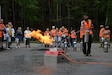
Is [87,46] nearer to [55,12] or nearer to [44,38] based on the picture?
[44,38]

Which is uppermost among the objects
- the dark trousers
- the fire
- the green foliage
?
the green foliage

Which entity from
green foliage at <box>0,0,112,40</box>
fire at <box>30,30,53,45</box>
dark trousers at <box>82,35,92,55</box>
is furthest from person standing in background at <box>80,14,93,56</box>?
Answer: green foliage at <box>0,0,112,40</box>

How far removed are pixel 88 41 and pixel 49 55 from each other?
13.8ft

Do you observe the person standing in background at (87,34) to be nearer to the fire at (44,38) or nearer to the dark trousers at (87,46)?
the dark trousers at (87,46)

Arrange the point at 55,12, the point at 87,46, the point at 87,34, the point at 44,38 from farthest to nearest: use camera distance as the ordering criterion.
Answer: the point at 55,12 → the point at 44,38 → the point at 87,46 → the point at 87,34

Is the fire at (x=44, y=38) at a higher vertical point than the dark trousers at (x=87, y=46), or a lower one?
higher

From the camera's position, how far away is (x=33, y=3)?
59875 millimetres

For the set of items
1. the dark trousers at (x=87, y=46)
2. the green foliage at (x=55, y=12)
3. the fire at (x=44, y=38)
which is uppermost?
the green foliage at (x=55, y=12)

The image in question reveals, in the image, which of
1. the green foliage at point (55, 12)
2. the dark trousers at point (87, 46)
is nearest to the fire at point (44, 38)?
the dark trousers at point (87, 46)

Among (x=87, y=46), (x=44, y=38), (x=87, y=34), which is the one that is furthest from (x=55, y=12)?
(x=87, y=34)

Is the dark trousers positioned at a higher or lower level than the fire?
lower

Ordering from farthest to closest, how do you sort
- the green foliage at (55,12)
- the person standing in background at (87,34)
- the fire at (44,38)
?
the green foliage at (55,12) → the fire at (44,38) → the person standing in background at (87,34)

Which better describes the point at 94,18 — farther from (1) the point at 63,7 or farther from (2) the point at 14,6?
(2) the point at 14,6

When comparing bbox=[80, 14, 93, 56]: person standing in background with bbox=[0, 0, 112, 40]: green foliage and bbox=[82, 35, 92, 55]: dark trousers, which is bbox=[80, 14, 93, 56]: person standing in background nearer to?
bbox=[82, 35, 92, 55]: dark trousers
